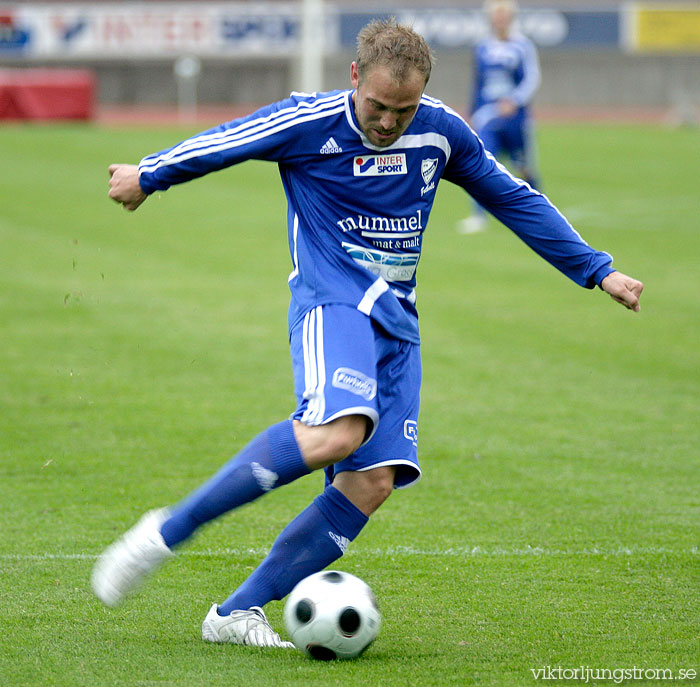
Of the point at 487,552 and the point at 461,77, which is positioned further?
the point at 461,77

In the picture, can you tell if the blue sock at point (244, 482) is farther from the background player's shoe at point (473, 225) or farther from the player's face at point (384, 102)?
the background player's shoe at point (473, 225)

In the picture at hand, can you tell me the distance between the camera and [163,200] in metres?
17.0

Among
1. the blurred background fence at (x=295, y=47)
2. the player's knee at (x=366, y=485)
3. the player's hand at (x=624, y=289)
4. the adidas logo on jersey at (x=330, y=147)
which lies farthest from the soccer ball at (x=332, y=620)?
the blurred background fence at (x=295, y=47)

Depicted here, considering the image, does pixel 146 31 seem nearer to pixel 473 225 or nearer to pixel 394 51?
pixel 473 225

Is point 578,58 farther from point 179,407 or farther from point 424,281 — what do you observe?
point 179,407

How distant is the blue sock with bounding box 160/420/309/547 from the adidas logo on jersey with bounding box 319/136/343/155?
876 mm

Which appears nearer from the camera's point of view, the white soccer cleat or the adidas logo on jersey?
the white soccer cleat

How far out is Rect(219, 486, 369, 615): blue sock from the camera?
143 inches

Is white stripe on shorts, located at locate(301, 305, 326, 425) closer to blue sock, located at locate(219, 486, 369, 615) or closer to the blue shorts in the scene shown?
the blue shorts

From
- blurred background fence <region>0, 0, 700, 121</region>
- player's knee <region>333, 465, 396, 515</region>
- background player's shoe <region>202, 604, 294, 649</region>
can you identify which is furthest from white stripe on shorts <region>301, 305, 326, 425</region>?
blurred background fence <region>0, 0, 700, 121</region>

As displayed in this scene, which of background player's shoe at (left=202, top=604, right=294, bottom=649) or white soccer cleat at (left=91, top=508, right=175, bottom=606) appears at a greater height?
white soccer cleat at (left=91, top=508, right=175, bottom=606)

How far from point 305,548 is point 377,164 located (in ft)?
4.06

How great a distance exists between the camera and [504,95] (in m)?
14.1

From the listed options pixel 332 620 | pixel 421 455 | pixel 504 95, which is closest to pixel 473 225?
pixel 504 95
